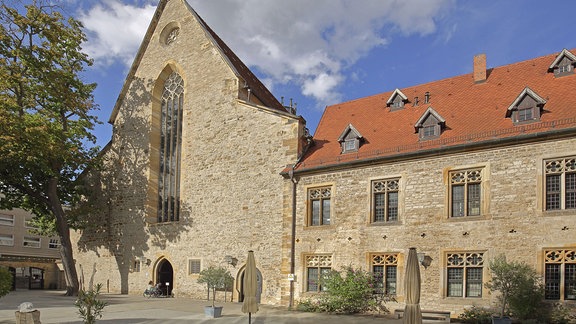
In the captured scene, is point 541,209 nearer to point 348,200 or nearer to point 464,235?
point 464,235

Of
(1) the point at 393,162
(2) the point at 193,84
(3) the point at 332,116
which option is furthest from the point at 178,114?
(1) the point at 393,162

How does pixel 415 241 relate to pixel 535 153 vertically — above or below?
below

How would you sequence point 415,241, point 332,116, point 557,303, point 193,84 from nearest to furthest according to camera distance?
point 557,303, point 415,241, point 332,116, point 193,84

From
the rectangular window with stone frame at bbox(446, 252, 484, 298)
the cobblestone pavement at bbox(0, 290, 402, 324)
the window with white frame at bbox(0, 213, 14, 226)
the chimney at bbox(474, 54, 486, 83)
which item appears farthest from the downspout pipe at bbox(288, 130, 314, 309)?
the window with white frame at bbox(0, 213, 14, 226)

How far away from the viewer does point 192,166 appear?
2608 centimetres

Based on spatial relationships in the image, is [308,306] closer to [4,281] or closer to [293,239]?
[293,239]

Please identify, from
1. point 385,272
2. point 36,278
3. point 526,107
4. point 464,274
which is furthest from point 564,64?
point 36,278

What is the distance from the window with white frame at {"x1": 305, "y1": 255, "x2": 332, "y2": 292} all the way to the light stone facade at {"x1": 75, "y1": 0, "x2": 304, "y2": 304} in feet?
4.31

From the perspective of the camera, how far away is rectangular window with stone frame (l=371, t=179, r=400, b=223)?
62.5 feet

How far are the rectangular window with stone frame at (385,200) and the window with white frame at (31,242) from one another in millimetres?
33057

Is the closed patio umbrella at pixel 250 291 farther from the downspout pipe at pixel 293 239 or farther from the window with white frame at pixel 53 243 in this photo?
the window with white frame at pixel 53 243

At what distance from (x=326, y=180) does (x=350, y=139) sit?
1995 mm

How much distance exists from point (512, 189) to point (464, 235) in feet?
7.21

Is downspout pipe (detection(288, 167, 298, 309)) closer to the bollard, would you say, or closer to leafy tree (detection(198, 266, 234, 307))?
leafy tree (detection(198, 266, 234, 307))
